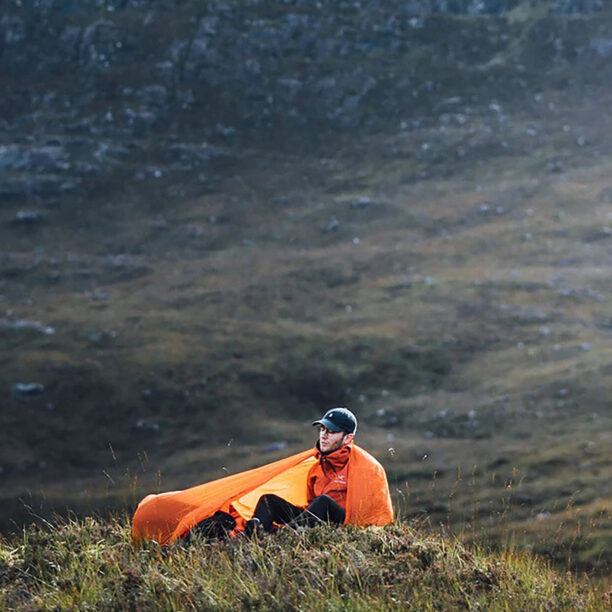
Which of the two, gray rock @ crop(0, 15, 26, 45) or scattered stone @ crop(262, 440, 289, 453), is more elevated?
gray rock @ crop(0, 15, 26, 45)

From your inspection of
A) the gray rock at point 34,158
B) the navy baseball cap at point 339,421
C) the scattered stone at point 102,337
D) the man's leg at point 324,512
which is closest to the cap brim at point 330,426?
the navy baseball cap at point 339,421

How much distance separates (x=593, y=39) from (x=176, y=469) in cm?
4937

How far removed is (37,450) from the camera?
35719mm

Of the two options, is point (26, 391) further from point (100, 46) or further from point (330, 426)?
point (100, 46)

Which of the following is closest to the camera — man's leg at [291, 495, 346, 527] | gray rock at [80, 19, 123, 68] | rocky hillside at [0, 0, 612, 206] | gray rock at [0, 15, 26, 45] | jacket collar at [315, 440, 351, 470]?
man's leg at [291, 495, 346, 527]

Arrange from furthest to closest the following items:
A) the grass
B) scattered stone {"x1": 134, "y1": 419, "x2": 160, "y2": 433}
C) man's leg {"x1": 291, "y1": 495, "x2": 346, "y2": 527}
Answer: scattered stone {"x1": 134, "y1": 419, "x2": 160, "y2": 433}, man's leg {"x1": 291, "y1": 495, "x2": 346, "y2": 527}, the grass

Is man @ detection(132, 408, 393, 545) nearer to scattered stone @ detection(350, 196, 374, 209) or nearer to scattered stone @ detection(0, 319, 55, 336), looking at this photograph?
scattered stone @ detection(0, 319, 55, 336)

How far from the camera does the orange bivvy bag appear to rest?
8.80 metres

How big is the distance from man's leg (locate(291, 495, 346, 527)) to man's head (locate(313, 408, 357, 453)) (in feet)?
2.53

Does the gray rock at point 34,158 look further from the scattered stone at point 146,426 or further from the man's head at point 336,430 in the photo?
the man's head at point 336,430

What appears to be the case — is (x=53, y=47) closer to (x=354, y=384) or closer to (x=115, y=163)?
(x=115, y=163)

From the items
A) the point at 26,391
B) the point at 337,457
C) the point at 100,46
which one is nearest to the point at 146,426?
the point at 26,391

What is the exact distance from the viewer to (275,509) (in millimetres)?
9172

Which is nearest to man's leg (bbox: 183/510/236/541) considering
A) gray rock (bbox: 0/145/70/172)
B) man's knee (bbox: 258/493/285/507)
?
man's knee (bbox: 258/493/285/507)
